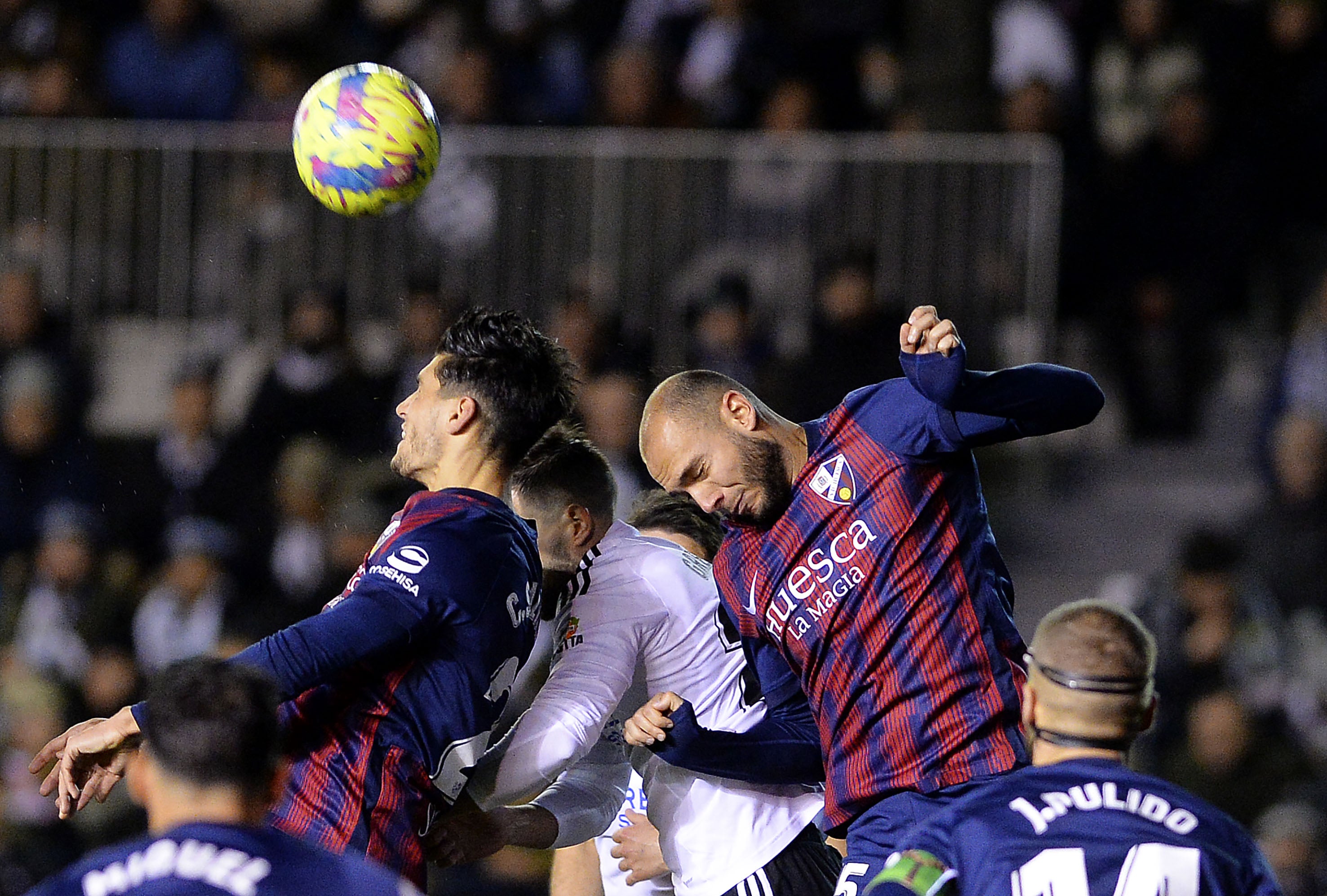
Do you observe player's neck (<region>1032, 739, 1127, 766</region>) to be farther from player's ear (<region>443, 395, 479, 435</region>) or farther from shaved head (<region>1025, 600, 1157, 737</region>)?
player's ear (<region>443, 395, 479, 435</region>)

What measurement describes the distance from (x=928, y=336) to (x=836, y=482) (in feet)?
1.83

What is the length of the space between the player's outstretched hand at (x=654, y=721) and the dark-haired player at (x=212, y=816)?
1543 millimetres

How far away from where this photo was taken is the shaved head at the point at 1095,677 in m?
3.33

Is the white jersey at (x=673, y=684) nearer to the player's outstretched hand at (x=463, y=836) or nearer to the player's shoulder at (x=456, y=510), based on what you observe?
the player's outstretched hand at (x=463, y=836)

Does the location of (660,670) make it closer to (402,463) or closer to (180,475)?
(402,463)

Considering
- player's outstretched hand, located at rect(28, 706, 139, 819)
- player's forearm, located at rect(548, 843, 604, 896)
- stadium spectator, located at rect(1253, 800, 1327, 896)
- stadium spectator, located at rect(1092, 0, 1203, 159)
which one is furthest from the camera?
stadium spectator, located at rect(1092, 0, 1203, 159)

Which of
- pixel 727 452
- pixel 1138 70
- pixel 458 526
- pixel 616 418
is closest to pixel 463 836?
pixel 458 526

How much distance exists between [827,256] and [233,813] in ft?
22.9

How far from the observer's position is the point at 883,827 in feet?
14.1

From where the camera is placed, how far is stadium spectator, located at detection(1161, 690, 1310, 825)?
8695 millimetres

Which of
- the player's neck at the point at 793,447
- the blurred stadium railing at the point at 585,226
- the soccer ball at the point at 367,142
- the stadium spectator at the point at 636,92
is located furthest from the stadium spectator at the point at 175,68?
the player's neck at the point at 793,447

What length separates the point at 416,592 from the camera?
3.99 m

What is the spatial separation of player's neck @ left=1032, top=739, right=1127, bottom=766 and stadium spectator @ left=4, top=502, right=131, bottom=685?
284 inches

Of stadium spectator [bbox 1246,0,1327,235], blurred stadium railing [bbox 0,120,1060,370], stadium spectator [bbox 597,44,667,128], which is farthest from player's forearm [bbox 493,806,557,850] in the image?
stadium spectator [bbox 1246,0,1327,235]
